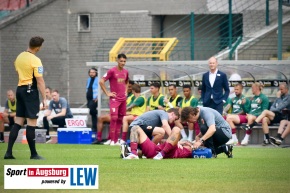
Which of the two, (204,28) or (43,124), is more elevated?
(204,28)

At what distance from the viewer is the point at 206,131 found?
61.8ft

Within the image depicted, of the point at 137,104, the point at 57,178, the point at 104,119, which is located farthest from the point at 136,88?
the point at 57,178

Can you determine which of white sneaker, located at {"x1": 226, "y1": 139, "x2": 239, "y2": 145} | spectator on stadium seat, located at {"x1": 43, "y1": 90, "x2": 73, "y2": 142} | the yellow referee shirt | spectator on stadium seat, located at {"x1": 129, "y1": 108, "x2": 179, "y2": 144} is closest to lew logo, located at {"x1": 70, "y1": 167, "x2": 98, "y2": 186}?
the yellow referee shirt

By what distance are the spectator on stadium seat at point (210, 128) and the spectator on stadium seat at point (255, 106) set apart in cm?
668

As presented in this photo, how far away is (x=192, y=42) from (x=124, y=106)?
6751 millimetres

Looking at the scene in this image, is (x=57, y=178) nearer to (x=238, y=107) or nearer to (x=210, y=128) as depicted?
(x=210, y=128)

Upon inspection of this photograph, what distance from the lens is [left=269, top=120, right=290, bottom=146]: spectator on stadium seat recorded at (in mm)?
25297

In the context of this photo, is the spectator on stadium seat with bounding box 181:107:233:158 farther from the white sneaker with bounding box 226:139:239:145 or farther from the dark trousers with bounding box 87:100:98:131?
the dark trousers with bounding box 87:100:98:131

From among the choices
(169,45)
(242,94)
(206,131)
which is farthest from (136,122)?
(169,45)

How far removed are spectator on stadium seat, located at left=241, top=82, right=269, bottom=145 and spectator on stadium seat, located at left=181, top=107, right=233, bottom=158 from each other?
6.68m

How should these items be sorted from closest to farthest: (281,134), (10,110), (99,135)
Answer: (281,134) < (99,135) < (10,110)

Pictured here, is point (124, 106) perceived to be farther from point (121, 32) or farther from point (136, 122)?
point (121, 32)

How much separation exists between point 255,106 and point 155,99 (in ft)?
8.69

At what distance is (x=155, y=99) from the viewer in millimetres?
26688
